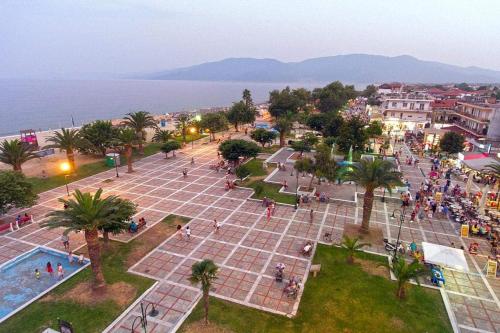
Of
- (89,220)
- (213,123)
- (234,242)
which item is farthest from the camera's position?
(213,123)

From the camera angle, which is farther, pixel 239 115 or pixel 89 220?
pixel 239 115

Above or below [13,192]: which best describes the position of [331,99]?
above

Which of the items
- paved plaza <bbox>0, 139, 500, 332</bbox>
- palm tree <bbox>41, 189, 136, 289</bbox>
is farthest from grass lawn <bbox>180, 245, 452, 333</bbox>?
palm tree <bbox>41, 189, 136, 289</bbox>

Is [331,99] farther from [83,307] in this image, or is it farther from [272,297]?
[83,307]

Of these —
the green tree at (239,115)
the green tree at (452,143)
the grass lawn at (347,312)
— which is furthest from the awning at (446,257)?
the green tree at (239,115)

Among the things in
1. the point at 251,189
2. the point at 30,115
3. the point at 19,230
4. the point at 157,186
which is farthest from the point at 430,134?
the point at 30,115

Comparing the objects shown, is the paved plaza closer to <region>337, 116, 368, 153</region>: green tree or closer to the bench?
the bench

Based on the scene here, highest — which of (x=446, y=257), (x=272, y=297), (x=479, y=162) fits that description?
(x=479, y=162)

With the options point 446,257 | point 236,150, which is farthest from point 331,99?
point 446,257
